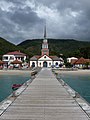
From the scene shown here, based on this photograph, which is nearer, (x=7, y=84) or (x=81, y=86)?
(x=81, y=86)

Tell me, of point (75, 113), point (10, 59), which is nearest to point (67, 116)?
point (75, 113)

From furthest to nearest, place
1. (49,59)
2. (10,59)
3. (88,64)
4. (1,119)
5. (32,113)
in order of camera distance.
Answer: (10,59)
(49,59)
(88,64)
(32,113)
(1,119)

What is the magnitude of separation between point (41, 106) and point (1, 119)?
113 inches

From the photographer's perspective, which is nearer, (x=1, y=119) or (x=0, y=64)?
(x=1, y=119)

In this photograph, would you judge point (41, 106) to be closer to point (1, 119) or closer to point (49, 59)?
point (1, 119)

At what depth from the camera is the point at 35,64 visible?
9719 cm

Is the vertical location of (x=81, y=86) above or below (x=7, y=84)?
below

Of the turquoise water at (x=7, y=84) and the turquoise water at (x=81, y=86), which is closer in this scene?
the turquoise water at (x=7, y=84)

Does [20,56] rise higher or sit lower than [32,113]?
higher

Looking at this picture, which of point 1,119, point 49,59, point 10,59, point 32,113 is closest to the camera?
point 1,119

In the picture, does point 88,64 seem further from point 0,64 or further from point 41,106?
point 41,106

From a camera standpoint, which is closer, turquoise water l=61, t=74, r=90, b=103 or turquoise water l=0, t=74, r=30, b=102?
turquoise water l=0, t=74, r=30, b=102

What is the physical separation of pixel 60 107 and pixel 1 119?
10.1 feet

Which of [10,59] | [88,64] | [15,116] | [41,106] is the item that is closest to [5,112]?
[15,116]
